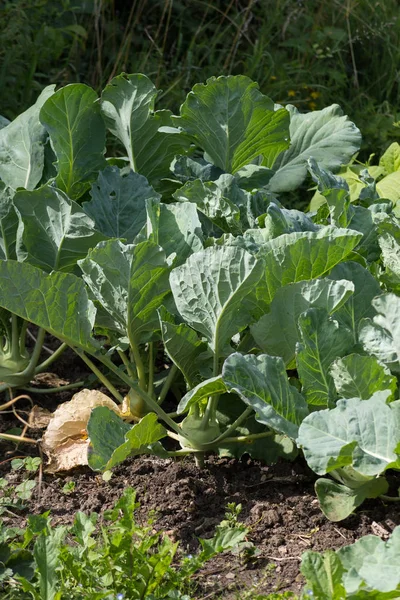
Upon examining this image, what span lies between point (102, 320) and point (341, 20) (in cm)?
345

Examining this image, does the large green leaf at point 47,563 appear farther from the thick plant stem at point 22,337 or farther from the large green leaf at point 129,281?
the thick plant stem at point 22,337

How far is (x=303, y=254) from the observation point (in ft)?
7.19

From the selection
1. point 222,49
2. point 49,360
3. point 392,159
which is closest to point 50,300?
point 49,360

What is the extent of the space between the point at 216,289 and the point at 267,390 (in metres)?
0.29

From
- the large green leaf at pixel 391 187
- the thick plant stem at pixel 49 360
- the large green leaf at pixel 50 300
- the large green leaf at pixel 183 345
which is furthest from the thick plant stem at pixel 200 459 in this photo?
the large green leaf at pixel 391 187

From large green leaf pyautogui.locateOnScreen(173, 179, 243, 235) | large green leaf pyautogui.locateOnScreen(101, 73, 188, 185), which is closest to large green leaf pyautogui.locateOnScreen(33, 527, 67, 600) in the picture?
large green leaf pyautogui.locateOnScreen(173, 179, 243, 235)

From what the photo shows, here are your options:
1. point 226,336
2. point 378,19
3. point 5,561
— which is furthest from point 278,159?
point 378,19

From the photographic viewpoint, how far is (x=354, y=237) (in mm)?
2145

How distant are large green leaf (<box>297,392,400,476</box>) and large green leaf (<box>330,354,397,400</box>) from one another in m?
0.12

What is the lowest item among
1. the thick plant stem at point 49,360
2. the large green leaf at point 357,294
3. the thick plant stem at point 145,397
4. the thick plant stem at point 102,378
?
the thick plant stem at point 49,360

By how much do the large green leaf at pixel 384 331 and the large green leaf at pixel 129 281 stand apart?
21.1 inches

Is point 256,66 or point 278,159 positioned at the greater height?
point 278,159

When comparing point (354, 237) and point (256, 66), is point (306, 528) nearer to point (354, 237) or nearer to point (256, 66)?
point (354, 237)

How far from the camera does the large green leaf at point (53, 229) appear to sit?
8.15 feet
